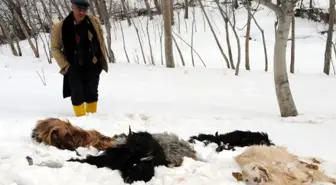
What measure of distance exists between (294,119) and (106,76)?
613cm

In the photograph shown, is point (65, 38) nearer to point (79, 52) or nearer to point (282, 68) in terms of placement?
point (79, 52)

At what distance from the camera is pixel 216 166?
3.37 m

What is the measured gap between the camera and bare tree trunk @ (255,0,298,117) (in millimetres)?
6195

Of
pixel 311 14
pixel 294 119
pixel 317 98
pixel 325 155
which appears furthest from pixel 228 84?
pixel 311 14

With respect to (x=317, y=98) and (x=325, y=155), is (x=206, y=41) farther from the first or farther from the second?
(x=325, y=155)

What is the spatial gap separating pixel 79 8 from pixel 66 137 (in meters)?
1.94

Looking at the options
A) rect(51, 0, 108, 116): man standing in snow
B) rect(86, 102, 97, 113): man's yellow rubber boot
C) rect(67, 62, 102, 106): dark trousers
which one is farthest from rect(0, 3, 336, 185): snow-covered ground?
rect(51, 0, 108, 116): man standing in snow

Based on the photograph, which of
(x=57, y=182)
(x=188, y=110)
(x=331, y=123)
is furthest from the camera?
(x=188, y=110)

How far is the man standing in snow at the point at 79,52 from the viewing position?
5.36 m

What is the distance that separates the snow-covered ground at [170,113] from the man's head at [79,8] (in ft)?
4.31

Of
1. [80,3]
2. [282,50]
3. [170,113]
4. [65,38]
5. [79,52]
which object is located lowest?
[170,113]

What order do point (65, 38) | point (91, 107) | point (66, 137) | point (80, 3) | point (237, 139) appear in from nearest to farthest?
point (66, 137)
point (237, 139)
point (80, 3)
point (65, 38)
point (91, 107)

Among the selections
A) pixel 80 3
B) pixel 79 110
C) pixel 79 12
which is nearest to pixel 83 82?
pixel 79 110

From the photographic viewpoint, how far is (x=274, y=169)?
123 inches
